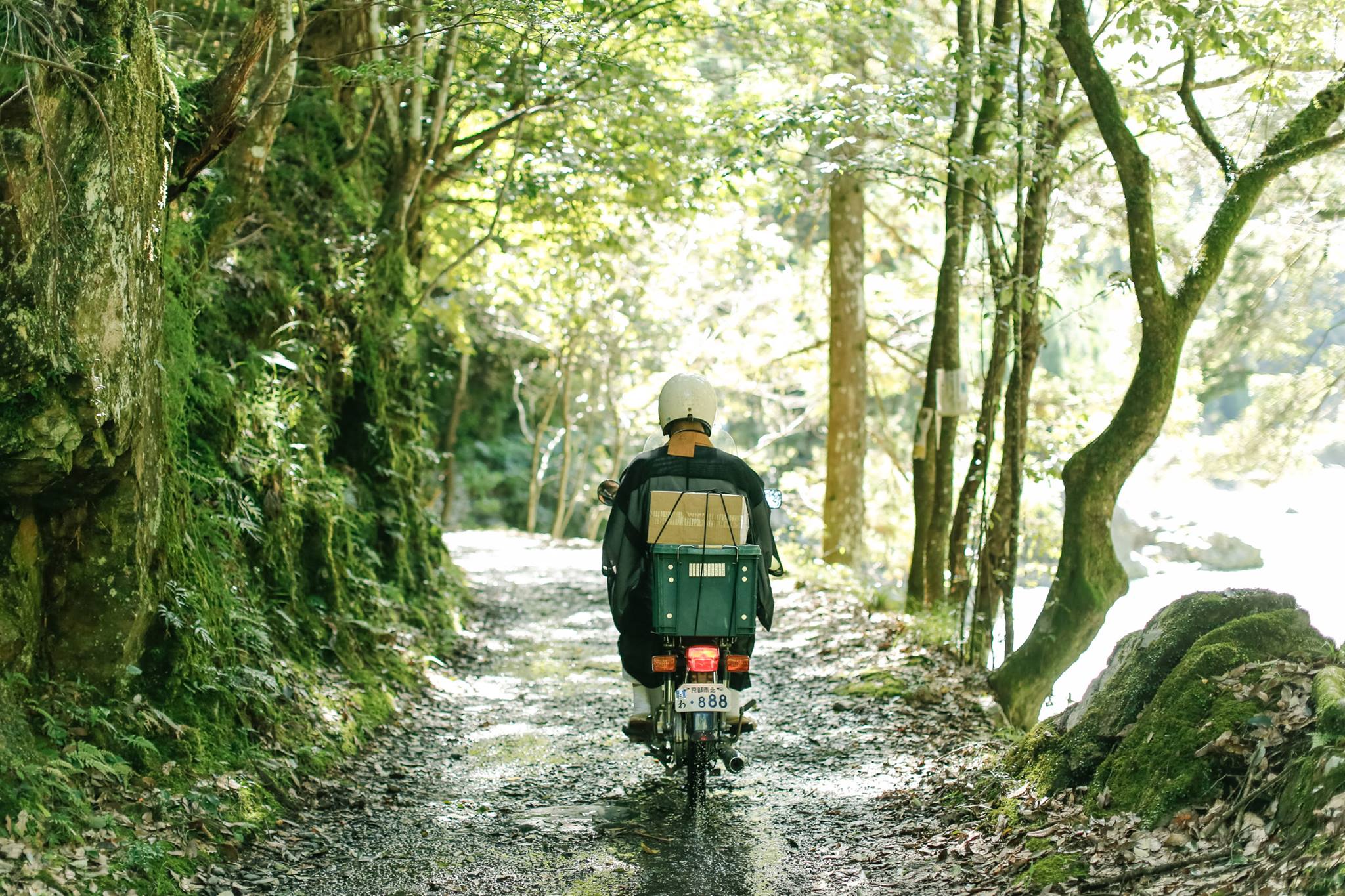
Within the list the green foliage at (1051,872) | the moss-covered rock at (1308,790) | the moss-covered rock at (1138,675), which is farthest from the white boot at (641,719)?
the moss-covered rock at (1308,790)

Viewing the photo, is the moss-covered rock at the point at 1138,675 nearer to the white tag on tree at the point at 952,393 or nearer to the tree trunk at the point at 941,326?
the tree trunk at the point at 941,326

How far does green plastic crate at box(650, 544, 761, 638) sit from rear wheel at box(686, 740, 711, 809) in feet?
2.22

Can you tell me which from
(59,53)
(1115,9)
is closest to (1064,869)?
(59,53)

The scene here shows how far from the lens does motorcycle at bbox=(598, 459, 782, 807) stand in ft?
19.2

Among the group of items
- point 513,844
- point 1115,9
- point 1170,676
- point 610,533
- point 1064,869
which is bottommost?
point 513,844

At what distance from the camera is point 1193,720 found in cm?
479

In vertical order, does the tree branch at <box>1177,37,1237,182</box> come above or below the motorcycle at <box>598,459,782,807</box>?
above

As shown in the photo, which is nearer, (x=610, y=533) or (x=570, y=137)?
(x=610, y=533)

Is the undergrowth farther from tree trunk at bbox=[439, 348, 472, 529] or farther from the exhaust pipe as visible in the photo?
tree trunk at bbox=[439, 348, 472, 529]

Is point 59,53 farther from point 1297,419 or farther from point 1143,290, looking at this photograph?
point 1297,419

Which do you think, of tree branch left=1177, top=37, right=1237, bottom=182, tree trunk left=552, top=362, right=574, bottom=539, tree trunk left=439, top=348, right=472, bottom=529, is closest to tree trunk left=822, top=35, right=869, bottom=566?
tree branch left=1177, top=37, right=1237, bottom=182

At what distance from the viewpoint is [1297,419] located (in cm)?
1536

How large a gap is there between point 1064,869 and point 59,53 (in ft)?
18.5

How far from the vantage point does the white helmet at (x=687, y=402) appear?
635 cm
